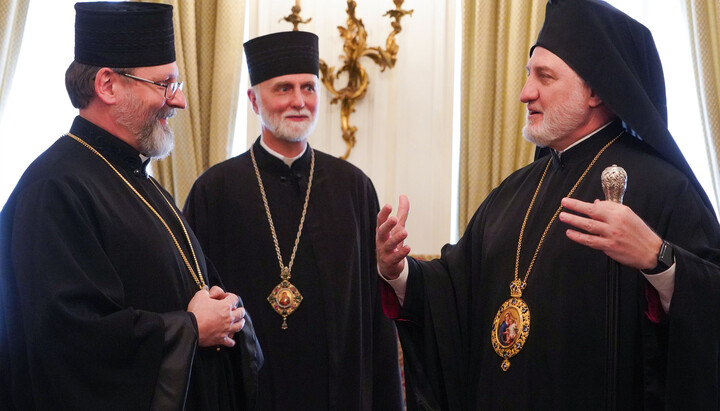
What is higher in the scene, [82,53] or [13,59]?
[13,59]

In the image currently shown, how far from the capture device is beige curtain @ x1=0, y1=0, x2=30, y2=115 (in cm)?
525

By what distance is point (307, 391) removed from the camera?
3.93 metres

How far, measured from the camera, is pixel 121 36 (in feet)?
9.75

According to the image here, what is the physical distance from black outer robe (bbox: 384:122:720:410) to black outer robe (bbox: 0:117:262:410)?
906 millimetres

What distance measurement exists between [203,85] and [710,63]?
3438 mm

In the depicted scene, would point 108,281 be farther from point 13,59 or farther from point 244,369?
point 13,59

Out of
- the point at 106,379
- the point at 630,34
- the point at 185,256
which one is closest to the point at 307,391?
the point at 185,256

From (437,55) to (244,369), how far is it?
324 centimetres

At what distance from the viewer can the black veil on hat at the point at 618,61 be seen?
9.39ft

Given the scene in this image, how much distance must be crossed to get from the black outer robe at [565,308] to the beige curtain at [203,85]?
2471mm

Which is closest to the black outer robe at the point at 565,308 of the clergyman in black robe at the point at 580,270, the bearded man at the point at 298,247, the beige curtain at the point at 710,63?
the clergyman in black robe at the point at 580,270

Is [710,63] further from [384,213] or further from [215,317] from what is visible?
[215,317]

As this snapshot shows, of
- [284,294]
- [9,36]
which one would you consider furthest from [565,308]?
[9,36]

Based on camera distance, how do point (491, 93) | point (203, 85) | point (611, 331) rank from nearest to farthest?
point (611, 331)
point (203, 85)
point (491, 93)
